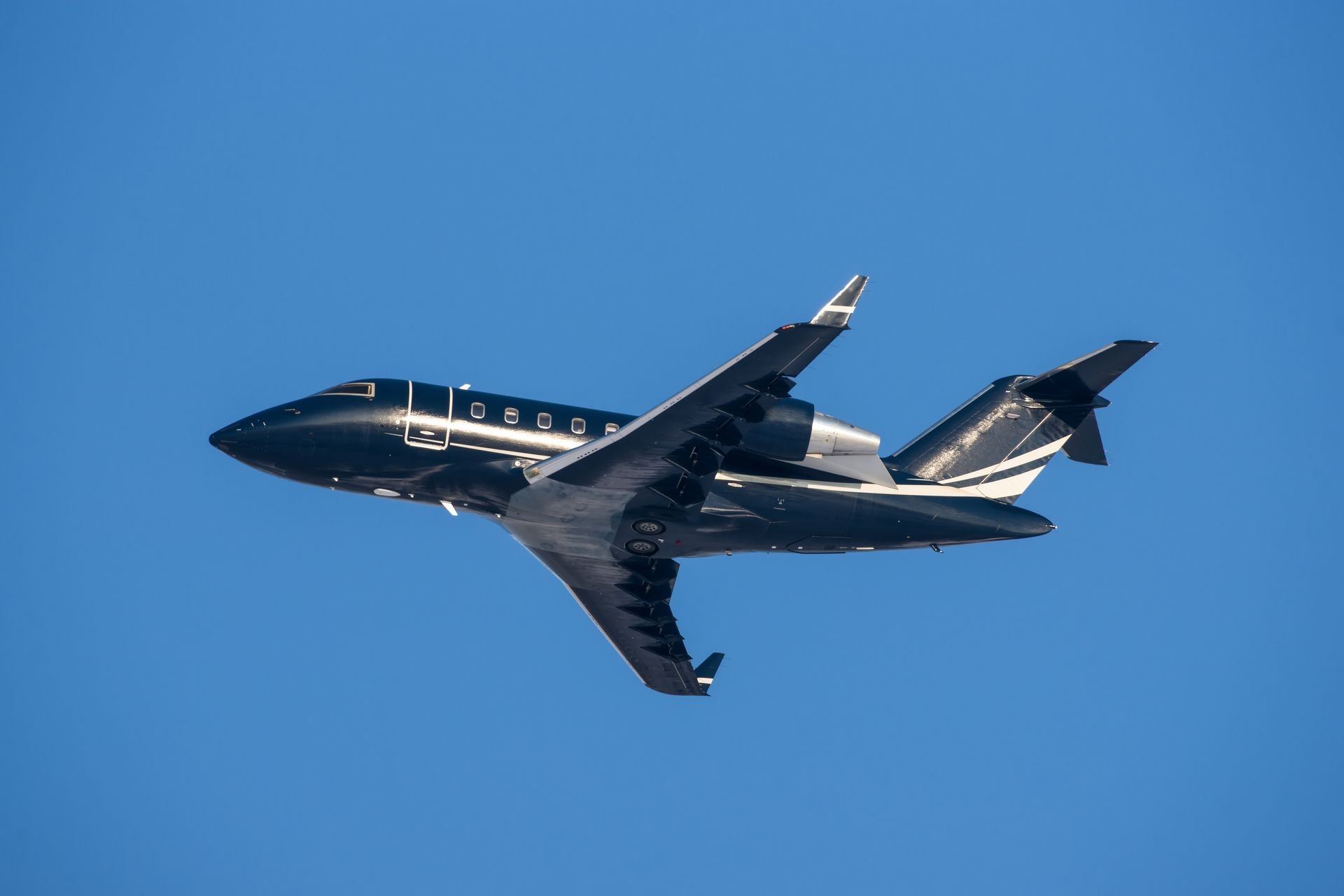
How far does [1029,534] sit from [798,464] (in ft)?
23.1

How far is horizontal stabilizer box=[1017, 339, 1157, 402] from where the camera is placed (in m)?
37.7

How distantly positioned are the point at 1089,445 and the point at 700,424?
13284 millimetres

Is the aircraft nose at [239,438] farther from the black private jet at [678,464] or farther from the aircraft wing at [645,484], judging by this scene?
the aircraft wing at [645,484]

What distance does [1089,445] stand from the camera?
40.4m

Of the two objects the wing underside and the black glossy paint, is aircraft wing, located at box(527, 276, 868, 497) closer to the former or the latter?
the black glossy paint

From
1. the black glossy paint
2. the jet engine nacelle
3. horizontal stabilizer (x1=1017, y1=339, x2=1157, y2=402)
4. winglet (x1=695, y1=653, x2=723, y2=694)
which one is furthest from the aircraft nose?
Result: horizontal stabilizer (x1=1017, y1=339, x2=1157, y2=402)

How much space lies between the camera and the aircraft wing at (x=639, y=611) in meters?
40.9

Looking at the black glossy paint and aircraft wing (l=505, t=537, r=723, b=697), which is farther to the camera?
aircraft wing (l=505, t=537, r=723, b=697)

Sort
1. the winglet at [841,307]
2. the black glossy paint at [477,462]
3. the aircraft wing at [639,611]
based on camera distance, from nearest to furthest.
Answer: the winglet at [841,307]
the black glossy paint at [477,462]
the aircraft wing at [639,611]

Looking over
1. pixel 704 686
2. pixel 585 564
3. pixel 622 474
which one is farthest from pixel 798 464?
pixel 704 686

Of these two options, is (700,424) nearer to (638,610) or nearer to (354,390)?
(354,390)

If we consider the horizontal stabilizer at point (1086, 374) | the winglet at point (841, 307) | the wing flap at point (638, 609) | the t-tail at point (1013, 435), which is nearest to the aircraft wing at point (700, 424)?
the winglet at point (841, 307)

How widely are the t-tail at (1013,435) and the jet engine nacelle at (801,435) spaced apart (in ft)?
12.3

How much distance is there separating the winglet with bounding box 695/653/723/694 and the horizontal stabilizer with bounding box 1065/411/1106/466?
13120 mm
